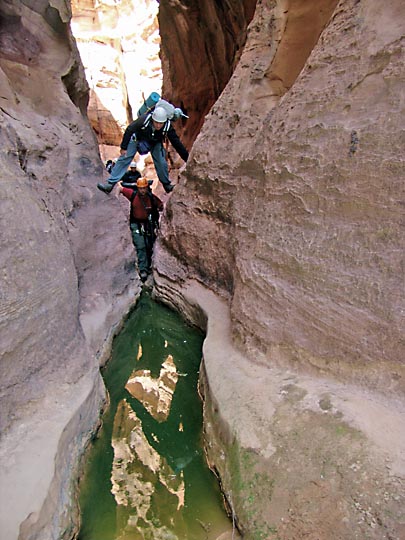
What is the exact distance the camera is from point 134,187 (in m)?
6.14

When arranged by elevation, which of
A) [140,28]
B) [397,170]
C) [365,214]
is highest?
[140,28]

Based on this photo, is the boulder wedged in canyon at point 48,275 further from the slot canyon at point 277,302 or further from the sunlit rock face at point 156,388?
the sunlit rock face at point 156,388

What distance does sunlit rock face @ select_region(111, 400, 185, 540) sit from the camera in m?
2.10

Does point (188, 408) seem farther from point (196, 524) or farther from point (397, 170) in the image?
point (397, 170)

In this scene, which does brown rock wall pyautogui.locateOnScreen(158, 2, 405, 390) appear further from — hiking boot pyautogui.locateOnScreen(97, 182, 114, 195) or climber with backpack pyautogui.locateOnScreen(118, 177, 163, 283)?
climber with backpack pyautogui.locateOnScreen(118, 177, 163, 283)

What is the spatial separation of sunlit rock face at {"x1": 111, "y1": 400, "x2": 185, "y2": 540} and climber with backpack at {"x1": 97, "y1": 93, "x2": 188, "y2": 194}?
12.0 feet

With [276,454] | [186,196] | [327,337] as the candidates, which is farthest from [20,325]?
[186,196]

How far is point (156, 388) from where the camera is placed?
3451mm

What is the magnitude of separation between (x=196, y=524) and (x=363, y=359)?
4.29 ft

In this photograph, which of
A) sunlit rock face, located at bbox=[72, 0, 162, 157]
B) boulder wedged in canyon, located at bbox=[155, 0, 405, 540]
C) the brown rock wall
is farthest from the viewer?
sunlit rock face, located at bbox=[72, 0, 162, 157]

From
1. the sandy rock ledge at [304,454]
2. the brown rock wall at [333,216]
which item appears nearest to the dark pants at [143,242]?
the brown rock wall at [333,216]

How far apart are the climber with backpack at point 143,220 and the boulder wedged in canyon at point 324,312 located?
285cm

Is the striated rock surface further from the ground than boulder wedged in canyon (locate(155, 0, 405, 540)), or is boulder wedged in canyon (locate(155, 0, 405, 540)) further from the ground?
the striated rock surface

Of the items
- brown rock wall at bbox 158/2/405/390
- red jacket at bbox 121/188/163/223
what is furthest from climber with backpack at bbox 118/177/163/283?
brown rock wall at bbox 158/2/405/390
